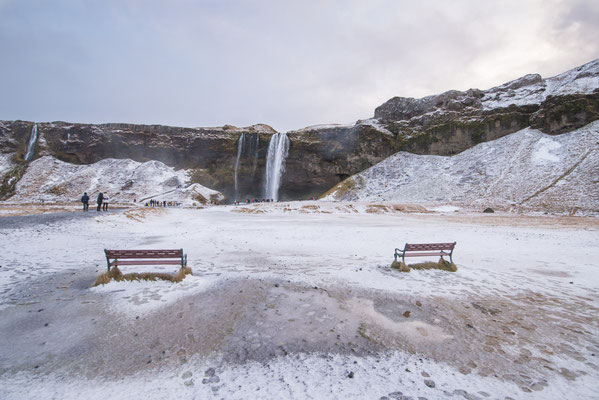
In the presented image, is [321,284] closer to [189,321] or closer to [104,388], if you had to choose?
[189,321]

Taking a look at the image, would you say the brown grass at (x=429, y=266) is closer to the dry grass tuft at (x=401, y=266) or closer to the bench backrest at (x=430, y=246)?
the dry grass tuft at (x=401, y=266)

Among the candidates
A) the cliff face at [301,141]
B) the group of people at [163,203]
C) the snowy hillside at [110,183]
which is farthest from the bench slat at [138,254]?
the cliff face at [301,141]

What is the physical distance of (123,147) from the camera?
62.1m

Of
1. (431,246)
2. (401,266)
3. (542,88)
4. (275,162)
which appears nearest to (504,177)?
(542,88)

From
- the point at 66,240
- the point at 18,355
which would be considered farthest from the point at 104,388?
the point at 66,240

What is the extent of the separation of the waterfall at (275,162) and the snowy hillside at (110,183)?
41.3ft

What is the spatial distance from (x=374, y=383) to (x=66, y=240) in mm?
14750

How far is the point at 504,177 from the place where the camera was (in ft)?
131

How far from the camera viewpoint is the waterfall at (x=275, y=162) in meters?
60.4

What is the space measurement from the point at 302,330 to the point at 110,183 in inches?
2512

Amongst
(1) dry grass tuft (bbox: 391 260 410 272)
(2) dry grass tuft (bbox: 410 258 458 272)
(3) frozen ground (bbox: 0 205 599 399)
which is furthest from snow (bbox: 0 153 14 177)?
(2) dry grass tuft (bbox: 410 258 458 272)

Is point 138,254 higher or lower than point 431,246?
lower

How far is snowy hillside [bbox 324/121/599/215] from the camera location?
32656 mm

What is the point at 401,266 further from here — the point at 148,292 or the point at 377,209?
the point at 377,209
